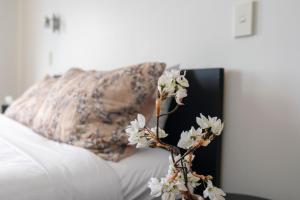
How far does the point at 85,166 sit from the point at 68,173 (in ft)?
0.20

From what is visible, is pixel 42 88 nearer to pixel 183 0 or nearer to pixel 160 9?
pixel 160 9

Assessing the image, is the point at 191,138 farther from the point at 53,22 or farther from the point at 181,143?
the point at 53,22

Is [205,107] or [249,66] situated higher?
[249,66]

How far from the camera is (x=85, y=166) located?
0.84m

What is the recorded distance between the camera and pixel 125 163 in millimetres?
927

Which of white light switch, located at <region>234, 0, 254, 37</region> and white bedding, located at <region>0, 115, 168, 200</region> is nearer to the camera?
white bedding, located at <region>0, 115, 168, 200</region>

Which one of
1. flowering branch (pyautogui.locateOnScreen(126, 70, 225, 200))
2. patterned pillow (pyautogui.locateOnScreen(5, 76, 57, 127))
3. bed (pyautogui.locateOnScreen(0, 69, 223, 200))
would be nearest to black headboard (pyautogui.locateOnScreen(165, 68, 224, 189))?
bed (pyautogui.locateOnScreen(0, 69, 223, 200))

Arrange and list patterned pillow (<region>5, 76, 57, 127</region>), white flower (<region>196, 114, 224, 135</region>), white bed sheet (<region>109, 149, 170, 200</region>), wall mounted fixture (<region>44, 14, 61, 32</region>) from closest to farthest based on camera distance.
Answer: white flower (<region>196, 114, 224, 135</region>) → white bed sheet (<region>109, 149, 170, 200</region>) → patterned pillow (<region>5, 76, 57, 127</region>) → wall mounted fixture (<region>44, 14, 61, 32</region>)

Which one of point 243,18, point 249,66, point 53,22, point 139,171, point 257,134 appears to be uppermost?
point 53,22

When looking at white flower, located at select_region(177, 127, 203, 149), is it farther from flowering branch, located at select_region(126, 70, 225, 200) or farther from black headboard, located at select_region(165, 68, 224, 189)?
black headboard, located at select_region(165, 68, 224, 189)

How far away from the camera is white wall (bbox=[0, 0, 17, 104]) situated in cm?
287

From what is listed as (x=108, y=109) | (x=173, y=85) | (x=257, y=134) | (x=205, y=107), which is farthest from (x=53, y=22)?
(x=173, y=85)

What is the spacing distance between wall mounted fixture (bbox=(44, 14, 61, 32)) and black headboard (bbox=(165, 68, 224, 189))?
150 centimetres

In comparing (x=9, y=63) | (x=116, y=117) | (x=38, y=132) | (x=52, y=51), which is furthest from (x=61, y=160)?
(x=9, y=63)
